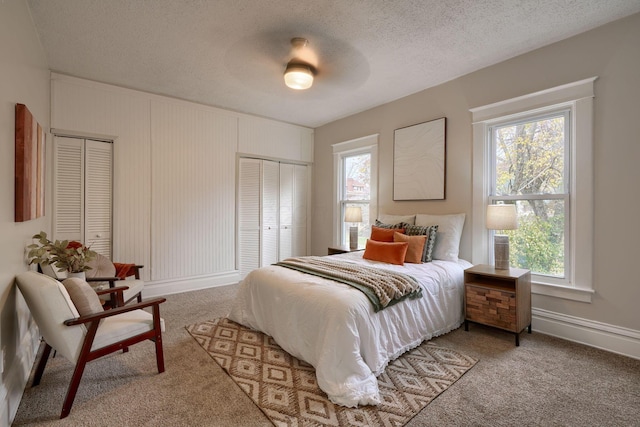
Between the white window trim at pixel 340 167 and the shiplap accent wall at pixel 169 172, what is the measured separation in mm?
1282

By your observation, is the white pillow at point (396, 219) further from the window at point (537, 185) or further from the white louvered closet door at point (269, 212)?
the white louvered closet door at point (269, 212)

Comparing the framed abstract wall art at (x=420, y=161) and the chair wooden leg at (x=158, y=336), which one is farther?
the framed abstract wall art at (x=420, y=161)

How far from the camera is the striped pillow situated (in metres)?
3.17

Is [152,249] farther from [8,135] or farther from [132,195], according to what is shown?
[8,135]

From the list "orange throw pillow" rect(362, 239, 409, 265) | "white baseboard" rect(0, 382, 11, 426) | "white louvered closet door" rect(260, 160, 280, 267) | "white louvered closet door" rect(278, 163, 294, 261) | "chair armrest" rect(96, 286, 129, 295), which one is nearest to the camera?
"white baseboard" rect(0, 382, 11, 426)

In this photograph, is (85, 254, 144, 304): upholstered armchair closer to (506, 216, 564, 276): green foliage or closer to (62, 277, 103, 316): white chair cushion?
(62, 277, 103, 316): white chair cushion

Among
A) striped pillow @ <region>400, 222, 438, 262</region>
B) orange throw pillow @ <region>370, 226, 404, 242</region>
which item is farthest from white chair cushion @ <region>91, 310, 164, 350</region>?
striped pillow @ <region>400, 222, 438, 262</region>

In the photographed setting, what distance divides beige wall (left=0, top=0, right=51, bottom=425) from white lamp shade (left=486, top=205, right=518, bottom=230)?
369cm

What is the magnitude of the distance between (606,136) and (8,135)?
14.4 feet

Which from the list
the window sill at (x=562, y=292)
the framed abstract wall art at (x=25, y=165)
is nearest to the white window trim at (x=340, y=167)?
the window sill at (x=562, y=292)

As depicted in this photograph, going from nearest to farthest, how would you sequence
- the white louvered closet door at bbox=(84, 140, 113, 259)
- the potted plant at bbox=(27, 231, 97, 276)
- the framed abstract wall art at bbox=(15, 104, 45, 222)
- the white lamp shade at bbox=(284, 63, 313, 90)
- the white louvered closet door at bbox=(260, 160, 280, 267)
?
the framed abstract wall art at bbox=(15, 104, 45, 222), the potted plant at bbox=(27, 231, 97, 276), the white lamp shade at bbox=(284, 63, 313, 90), the white louvered closet door at bbox=(84, 140, 113, 259), the white louvered closet door at bbox=(260, 160, 280, 267)

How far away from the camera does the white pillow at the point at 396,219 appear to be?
12.1 feet

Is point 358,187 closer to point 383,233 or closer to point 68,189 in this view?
point 383,233

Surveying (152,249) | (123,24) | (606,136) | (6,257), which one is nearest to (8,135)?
(6,257)
